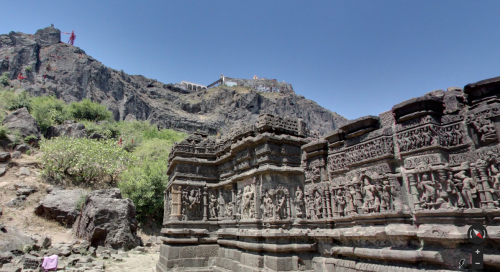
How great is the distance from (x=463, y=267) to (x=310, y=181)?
3.34m

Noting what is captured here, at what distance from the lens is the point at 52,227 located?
52.2ft

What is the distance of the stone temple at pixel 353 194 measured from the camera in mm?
3820

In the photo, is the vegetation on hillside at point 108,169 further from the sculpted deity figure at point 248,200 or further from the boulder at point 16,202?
the sculpted deity figure at point 248,200

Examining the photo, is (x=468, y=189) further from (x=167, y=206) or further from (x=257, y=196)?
(x=167, y=206)

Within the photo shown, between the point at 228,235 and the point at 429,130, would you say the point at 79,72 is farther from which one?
the point at 429,130

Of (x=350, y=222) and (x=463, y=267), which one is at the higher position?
(x=350, y=222)

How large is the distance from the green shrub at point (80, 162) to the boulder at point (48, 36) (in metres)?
50.7

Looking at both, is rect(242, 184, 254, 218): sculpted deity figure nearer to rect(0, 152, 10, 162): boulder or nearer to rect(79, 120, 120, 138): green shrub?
rect(0, 152, 10, 162): boulder

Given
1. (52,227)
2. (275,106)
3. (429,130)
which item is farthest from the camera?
(275,106)

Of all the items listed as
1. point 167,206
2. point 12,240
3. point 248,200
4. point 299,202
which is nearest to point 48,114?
point 12,240

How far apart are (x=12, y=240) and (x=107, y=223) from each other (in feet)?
11.9

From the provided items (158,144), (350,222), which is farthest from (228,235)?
(158,144)

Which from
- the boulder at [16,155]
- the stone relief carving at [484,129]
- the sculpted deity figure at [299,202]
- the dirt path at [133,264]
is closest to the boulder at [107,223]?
the dirt path at [133,264]

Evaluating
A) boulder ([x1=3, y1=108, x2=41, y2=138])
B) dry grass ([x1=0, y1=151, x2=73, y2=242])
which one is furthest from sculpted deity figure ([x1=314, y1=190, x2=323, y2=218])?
boulder ([x1=3, y1=108, x2=41, y2=138])
